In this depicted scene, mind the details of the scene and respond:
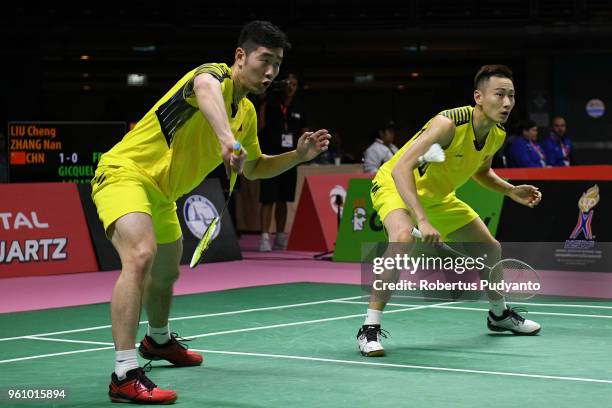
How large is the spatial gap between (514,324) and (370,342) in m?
1.37

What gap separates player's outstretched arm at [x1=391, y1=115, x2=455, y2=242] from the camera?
6.84 m

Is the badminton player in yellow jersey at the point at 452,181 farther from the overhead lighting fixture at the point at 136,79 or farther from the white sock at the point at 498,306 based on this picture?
the overhead lighting fixture at the point at 136,79

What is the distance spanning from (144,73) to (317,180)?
52.9 ft

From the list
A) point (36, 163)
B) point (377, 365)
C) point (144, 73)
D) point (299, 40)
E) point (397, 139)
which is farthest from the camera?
point (397, 139)

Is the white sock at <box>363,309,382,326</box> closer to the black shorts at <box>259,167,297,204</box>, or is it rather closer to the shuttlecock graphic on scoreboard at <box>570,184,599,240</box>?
the shuttlecock graphic on scoreboard at <box>570,184,599,240</box>

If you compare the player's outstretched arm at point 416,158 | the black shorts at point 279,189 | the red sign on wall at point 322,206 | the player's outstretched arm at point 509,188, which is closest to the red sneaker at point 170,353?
the player's outstretched arm at point 416,158

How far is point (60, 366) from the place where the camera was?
6.76 m

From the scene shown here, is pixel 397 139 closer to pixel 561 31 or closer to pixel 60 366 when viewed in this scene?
pixel 561 31

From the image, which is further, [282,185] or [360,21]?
[360,21]

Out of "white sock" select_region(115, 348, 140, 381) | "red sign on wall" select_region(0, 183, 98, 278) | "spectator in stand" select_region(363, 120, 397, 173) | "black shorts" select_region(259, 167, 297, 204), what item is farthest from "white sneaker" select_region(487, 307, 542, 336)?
"spectator in stand" select_region(363, 120, 397, 173)

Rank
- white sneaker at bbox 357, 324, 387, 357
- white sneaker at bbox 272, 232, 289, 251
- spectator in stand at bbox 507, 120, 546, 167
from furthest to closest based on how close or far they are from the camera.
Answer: spectator in stand at bbox 507, 120, 546, 167 < white sneaker at bbox 272, 232, 289, 251 < white sneaker at bbox 357, 324, 387, 357

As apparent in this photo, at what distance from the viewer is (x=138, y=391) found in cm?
553

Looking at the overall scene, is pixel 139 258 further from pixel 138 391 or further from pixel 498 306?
pixel 498 306

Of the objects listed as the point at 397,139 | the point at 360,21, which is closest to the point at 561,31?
the point at 360,21
